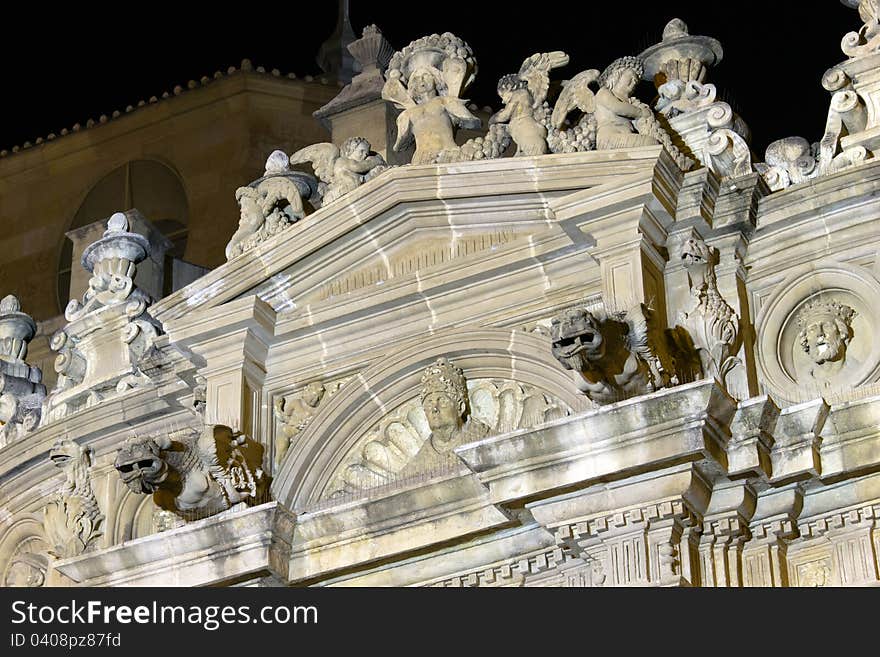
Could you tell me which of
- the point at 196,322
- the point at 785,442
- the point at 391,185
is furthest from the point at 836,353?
the point at 196,322

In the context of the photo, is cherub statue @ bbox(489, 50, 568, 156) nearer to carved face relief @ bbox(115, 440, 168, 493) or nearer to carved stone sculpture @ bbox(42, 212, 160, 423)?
carved face relief @ bbox(115, 440, 168, 493)

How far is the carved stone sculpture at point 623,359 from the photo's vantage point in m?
14.9

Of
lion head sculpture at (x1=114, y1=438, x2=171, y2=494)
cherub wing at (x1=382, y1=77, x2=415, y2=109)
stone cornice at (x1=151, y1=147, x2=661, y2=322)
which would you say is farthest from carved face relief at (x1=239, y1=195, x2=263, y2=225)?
lion head sculpture at (x1=114, y1=438, x2=171, y2=494)

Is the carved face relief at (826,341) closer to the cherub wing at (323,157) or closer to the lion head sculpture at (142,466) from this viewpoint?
the cherub wing at (323,157)

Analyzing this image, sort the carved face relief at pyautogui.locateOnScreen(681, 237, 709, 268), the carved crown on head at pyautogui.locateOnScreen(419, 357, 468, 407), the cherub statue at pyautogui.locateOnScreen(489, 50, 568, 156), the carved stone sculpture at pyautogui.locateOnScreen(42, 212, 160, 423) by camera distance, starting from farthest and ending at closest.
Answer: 1. the carved stone sculpture at pyautogui.locateOnScreen(42, 212, 160, 423)
2. the cherub statue at pyautogui.locateOnScreen(489, 50, 568, 156)
3. the carved crown on head at pyautogui.locateOnScreen(419, 357, 468, 407)
4. the carved face relief at pyautogui.locateOnScreen(681, 237, 709, 268)

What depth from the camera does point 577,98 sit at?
16672mm

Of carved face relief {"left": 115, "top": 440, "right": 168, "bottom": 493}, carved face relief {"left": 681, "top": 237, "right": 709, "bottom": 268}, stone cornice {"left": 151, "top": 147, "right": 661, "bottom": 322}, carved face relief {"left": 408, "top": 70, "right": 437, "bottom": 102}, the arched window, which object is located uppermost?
the arched window

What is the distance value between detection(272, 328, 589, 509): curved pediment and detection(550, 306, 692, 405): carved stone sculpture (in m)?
1.17

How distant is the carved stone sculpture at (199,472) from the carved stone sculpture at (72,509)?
142 centimetres

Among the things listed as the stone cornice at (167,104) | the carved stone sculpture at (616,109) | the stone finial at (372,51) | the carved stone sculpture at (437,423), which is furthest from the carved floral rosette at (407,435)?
the stone cornice at (167,104)

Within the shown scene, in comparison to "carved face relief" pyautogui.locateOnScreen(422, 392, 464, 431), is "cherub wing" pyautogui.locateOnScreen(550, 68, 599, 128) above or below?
above

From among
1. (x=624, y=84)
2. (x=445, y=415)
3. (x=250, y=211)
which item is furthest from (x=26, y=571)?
(x=624, y=84)

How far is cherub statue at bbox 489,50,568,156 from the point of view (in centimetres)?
1669

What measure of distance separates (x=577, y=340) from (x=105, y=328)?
213 inches
